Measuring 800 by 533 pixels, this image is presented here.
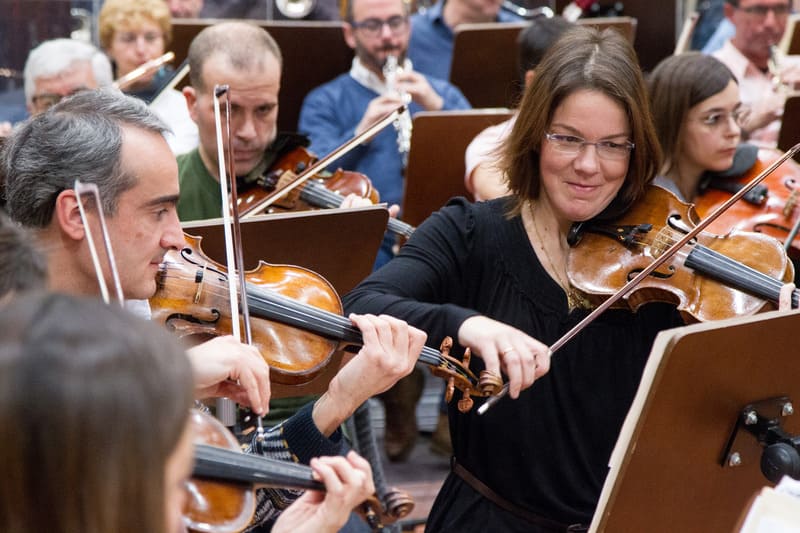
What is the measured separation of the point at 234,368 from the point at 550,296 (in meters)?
0.60

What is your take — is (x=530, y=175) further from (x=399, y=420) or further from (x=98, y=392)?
(x=399, y=420)

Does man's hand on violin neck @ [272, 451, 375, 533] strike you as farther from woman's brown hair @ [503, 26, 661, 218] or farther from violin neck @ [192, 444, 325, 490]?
woman's brown hair @ [503, 26, 661, 218]

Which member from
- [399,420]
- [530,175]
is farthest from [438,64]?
[530,175]

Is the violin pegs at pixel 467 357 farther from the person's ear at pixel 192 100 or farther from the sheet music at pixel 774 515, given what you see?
the person's ear at pixel 192 100

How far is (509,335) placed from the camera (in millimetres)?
1459

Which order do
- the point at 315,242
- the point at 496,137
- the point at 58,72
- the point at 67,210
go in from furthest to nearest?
the point at 58,72
the point at 496,137
the point at 315,242
the point at 67,210

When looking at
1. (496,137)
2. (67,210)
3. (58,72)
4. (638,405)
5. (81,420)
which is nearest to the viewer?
(81,420)

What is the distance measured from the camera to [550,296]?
5.63 feet

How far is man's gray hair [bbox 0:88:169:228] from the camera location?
1.47m

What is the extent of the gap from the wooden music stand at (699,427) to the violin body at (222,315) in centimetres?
57

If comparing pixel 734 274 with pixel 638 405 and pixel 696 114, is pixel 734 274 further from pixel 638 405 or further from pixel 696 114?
pixel 696 114

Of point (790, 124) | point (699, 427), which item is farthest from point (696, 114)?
point (699, 427)

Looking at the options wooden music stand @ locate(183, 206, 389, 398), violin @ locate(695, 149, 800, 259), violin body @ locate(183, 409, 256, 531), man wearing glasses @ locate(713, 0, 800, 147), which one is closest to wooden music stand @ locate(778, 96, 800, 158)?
violin @ locate(695, 149, 800, 259)

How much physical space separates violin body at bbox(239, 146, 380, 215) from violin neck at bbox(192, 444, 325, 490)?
130 cm
